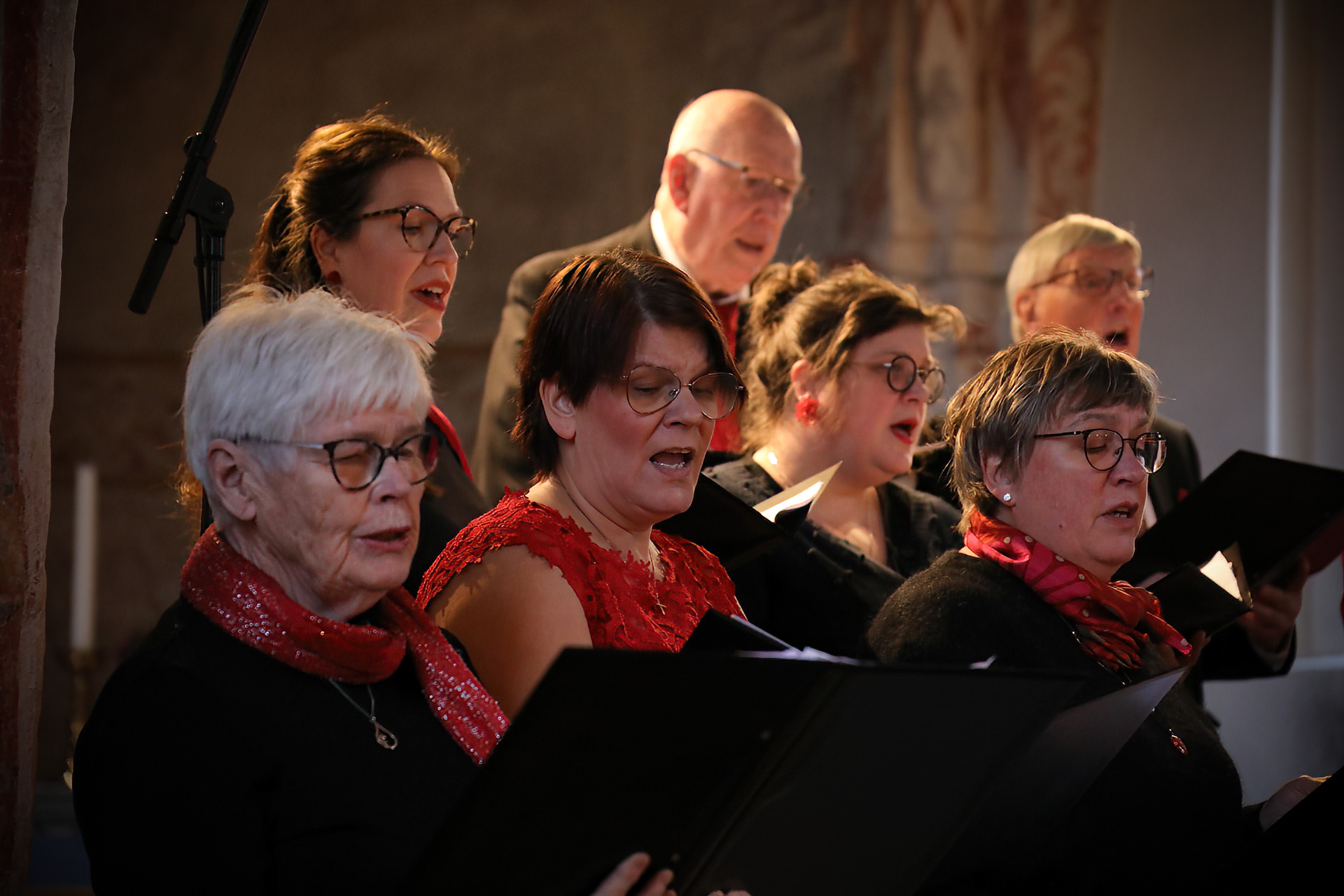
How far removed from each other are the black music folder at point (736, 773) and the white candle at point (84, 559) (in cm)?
277

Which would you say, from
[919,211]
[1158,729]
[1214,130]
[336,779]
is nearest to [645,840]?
[336,779]

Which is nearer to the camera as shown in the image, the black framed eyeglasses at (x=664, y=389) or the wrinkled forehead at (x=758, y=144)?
the black framed eyeglasses at (x=664, y=389)

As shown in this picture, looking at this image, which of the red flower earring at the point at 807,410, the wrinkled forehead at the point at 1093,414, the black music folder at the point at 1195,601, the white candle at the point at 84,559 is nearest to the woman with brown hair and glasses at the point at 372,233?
the red flower earring at the point at 807,410

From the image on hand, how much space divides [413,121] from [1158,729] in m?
3.70

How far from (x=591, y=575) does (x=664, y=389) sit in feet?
1.05

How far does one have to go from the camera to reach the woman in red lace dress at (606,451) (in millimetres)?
1956

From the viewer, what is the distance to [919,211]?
5.20 m

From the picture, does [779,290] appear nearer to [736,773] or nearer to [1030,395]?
[1030,395]

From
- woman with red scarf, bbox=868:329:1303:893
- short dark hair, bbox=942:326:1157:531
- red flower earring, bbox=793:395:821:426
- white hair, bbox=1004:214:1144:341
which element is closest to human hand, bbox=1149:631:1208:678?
woman with red scarf, bbox=868:329:1303:893

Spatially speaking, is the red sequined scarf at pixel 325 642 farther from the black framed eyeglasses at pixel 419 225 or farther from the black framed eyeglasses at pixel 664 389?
the black framed eyeglasses at pixel 419 225

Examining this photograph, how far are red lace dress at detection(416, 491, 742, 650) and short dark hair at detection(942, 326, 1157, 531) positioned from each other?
1.83ft

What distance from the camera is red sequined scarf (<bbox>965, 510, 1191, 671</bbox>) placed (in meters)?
2.17

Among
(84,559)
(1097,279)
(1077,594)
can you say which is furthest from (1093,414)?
(84,559)

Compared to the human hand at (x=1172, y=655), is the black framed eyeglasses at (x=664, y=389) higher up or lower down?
higher up
